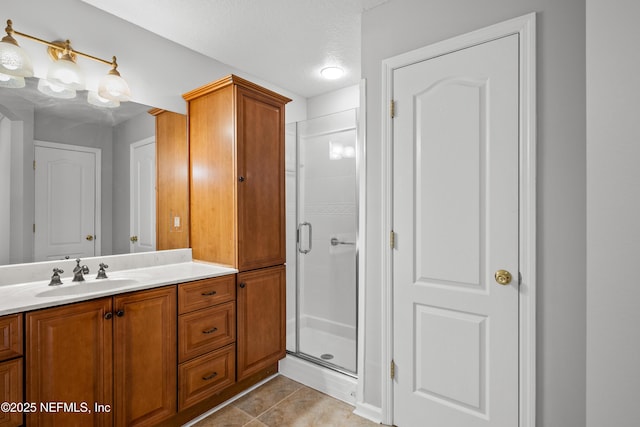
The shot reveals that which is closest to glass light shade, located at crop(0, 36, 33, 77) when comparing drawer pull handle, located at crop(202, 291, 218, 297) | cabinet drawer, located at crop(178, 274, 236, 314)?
cabinet drawer, located at crop(178, 274, 236, 314)

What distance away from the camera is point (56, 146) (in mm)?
1889

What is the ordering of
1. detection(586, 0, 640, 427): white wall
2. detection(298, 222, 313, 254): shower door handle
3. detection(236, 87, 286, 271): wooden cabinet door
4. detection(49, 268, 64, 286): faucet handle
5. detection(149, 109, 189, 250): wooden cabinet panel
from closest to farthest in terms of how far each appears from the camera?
detection(586, 0, 640, 427): white wall < detection(49, 268, 64, 286): faucet handle < detection(236, 87, 286, 271): wooden cabinet door < detection(149, 109, 189, 250): wooden cabinet panel < detection(298, 222, 313, 254): shower door handle

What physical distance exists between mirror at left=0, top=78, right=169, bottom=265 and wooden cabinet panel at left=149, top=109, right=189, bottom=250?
0.25 ft

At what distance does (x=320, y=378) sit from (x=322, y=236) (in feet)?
3.98

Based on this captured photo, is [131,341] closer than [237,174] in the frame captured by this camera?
Yes

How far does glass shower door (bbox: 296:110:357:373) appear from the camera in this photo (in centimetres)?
282

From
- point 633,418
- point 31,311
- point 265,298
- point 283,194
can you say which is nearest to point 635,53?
point 633,418

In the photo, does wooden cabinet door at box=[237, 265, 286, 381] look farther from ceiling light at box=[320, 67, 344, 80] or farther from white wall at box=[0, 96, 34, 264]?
ceiling light at box=[320, 67, 344, 80]

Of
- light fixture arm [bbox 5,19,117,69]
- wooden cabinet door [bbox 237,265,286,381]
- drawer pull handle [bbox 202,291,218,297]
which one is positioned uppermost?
light fixture arm [bbox 5,19,117,69]

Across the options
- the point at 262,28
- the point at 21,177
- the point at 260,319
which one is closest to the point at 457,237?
the point at 260,319

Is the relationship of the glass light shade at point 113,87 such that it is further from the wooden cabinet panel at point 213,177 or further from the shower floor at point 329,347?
the shower floor at point 329,347

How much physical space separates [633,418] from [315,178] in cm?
245

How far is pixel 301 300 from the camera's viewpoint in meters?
3.09

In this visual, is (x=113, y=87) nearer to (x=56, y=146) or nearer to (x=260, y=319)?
(x=56, y=146)
